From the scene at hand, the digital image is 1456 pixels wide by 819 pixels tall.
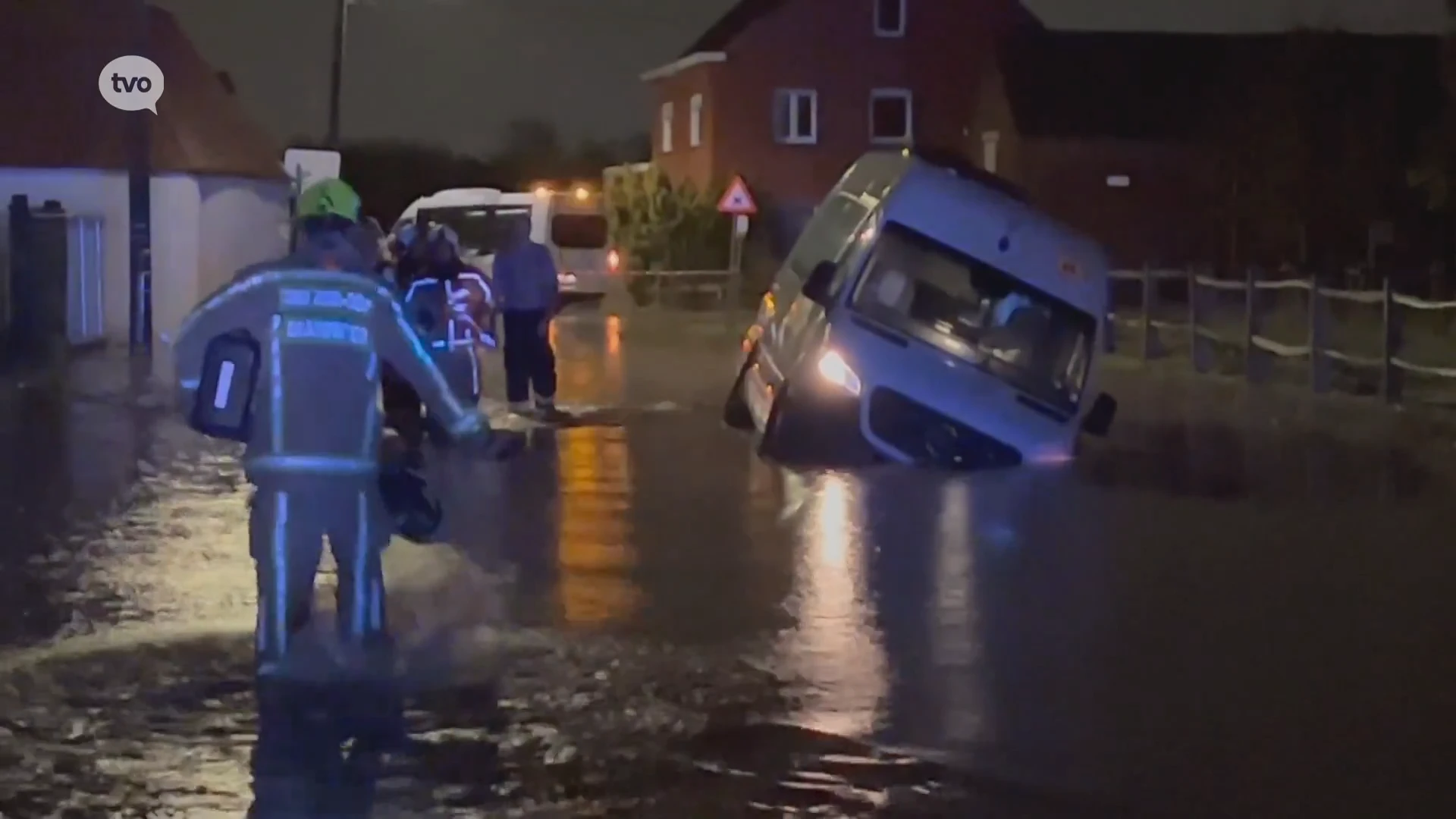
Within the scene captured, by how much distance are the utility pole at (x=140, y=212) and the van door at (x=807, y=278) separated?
9.00m

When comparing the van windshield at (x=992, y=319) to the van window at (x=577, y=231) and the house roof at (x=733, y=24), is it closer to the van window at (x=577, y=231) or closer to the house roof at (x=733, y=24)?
the van window at (x=577, y=231)

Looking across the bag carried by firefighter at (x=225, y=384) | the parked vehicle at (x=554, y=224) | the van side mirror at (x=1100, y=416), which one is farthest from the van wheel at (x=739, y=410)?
the parked vehicle at (x=554, y=224)

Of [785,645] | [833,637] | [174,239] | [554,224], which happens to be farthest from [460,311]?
[554,224]

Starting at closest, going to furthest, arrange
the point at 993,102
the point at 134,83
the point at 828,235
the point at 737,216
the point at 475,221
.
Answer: the point at 828,235
the point at 134,83
the point at 475,221
the point at 737,216
the point at 993,102

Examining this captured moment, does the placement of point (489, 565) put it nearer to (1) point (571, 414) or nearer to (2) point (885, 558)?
(2) point (885, 558)

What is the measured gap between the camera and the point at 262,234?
33.9 meters

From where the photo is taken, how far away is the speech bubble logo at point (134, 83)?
82.6 ft

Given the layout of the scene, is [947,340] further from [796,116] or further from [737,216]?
[796,116]

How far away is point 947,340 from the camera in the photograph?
15.5m

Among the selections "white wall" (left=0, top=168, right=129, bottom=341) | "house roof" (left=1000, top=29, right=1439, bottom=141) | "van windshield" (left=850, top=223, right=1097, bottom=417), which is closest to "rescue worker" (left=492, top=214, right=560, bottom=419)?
"van windshield" (left=850, top=223, right=1097, bottom=417)

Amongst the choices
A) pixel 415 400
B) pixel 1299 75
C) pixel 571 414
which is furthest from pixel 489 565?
pixel 1299 75

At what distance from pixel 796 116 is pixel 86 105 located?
26251 millimetres

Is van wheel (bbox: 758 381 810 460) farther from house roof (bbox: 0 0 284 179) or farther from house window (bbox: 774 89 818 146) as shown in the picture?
house window (bbox: 774 89 818 146)

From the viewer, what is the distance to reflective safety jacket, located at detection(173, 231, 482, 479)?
7.97m
